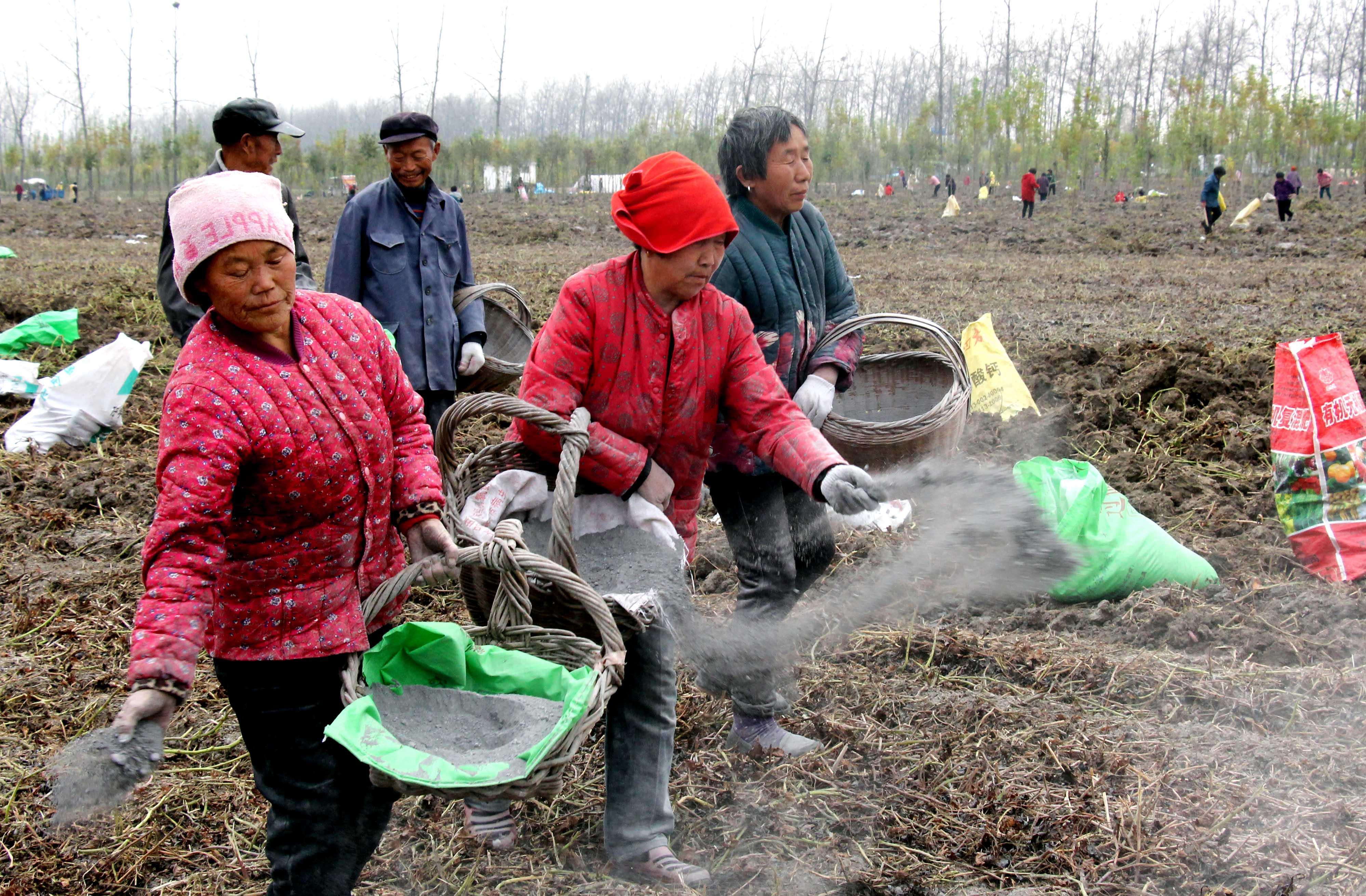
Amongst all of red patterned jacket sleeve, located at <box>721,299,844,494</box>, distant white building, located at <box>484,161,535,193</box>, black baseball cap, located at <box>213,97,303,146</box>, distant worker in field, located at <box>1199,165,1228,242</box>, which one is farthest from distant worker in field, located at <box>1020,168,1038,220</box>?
red patterned jacket sleeve, located at <box>721,299,844,494</box>

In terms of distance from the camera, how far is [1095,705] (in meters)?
2.90

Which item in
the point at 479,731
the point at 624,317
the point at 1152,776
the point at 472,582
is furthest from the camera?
the point at 1152,776

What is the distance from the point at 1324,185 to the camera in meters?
26.0

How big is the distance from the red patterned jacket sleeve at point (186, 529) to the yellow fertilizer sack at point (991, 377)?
13.9ft

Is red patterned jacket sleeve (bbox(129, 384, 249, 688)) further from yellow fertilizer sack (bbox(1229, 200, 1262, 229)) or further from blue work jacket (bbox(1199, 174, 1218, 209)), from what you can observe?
yellow fertilizer sack (bbox(1229, 200, 1262, 229))

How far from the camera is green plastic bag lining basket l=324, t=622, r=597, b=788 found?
5.08ft

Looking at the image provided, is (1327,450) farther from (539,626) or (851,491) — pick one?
(539,626)

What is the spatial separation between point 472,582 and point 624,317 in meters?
0.59

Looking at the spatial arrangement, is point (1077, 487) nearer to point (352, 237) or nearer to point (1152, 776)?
point (1152, 776)

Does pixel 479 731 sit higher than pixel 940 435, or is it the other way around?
pixel 940 435

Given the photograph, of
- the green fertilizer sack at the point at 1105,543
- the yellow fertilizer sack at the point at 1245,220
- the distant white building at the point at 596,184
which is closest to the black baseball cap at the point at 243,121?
the green fertilizer sack at the point at 1105,543

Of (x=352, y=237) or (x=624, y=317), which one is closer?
(x=624, y=317)

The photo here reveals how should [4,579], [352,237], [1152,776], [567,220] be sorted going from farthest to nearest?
[567,220] < [4,579] < [352,237] < [1152,776]

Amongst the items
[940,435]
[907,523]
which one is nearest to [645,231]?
[940,435]
